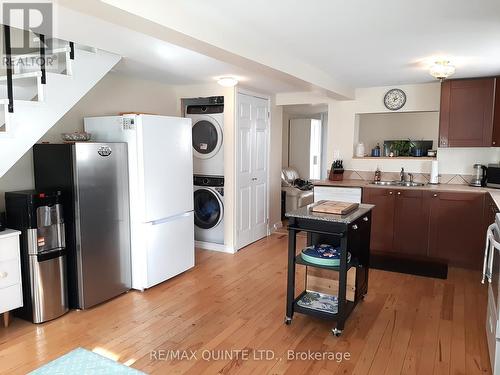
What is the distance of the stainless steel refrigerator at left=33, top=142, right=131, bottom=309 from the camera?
3.01 meters

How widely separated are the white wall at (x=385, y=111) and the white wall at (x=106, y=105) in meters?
2.29

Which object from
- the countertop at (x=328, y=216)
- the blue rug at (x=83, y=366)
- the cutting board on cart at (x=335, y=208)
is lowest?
the blue rug at (x=83, y=366)

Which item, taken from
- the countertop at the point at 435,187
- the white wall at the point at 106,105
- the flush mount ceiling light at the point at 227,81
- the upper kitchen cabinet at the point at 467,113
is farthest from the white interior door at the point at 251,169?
the upper kitchen cabinet at the point at 467,113

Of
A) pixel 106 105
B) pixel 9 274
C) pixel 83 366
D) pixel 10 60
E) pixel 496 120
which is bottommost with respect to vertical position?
pixel 83 366

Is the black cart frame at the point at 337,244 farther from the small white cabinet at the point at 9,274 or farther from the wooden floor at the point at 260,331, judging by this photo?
the small white cabinet at the point at 9,274

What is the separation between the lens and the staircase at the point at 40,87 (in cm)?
245

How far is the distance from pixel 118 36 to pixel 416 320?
312 centimetres

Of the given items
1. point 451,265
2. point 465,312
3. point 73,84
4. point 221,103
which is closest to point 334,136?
point 221,103

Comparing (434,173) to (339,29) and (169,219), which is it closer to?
(339,29)

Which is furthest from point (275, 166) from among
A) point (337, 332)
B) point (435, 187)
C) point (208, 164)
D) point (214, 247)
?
point (337, 332)

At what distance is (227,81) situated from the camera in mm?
4156

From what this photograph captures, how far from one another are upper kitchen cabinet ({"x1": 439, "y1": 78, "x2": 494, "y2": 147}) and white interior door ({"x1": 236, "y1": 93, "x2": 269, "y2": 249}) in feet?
7.47

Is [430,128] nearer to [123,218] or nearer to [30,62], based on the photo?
[123,218]

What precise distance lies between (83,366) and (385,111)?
172 inches
